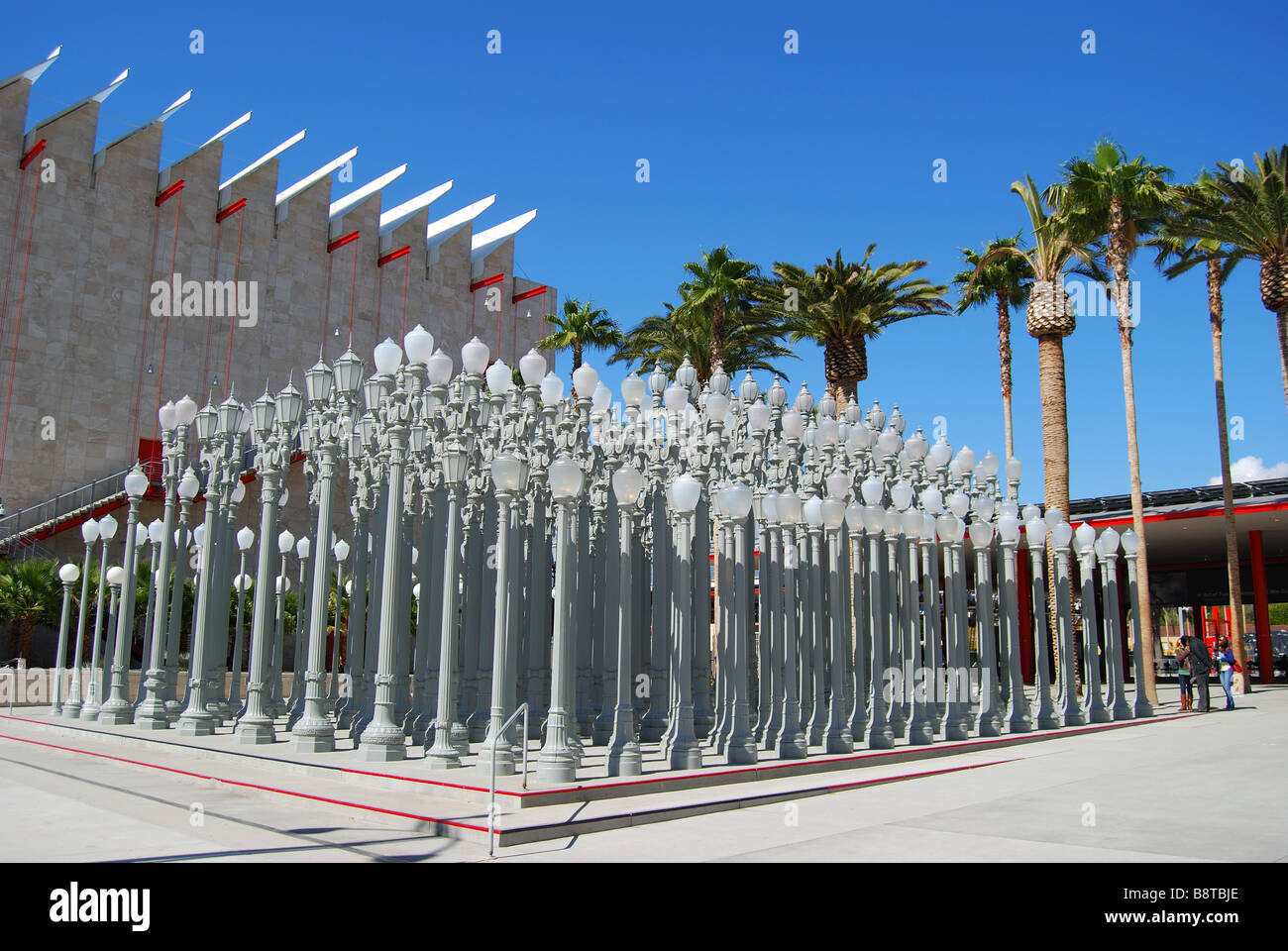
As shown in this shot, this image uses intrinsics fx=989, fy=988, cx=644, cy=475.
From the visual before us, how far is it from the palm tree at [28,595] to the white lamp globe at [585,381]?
82.0ft

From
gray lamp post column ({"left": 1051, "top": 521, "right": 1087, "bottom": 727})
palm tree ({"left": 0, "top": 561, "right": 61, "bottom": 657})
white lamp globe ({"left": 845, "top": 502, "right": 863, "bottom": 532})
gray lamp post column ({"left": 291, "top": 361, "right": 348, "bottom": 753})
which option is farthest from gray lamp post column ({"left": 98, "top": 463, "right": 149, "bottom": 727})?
gray lamp post column ({"left": 1051, "top": 521, "right": 1087, "bottom": 727})

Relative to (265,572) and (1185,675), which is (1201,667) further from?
(265,572)

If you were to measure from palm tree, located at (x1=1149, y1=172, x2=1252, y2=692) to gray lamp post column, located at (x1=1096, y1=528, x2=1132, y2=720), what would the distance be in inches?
510

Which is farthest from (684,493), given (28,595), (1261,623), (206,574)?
(1261,623)

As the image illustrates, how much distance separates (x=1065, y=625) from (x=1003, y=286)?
18.6m

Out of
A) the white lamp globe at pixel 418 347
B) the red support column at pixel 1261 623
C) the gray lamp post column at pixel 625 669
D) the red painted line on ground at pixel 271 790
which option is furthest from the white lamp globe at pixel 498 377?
the red support column at pixel 1261 623

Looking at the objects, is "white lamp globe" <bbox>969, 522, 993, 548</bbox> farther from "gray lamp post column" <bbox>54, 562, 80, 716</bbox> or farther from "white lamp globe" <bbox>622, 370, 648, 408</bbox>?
"gray lamp post column" <bbox>54, 562, 80, 716</bbox>

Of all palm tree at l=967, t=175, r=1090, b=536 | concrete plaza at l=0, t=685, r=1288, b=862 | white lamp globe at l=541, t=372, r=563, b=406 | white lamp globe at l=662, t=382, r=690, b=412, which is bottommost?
concrete plaza at l=0, t=685, r=1288, b=862

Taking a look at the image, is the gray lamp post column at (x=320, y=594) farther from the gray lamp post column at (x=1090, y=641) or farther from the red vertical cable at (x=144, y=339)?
the red vertical cable at (x=144, y=339)

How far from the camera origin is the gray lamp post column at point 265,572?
15.9 meters

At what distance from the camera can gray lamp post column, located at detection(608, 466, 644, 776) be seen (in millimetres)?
12055
